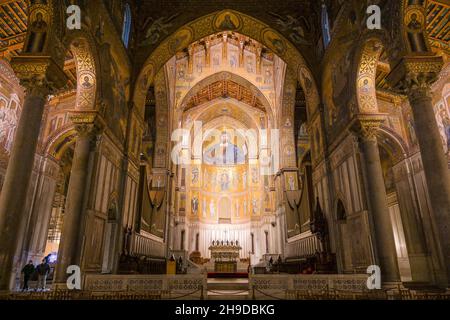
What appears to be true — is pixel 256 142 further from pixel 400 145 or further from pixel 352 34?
pixel 352 34

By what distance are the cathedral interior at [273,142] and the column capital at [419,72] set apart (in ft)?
0.10

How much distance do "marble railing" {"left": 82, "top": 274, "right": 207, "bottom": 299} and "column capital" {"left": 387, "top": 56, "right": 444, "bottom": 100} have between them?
22.7 feet

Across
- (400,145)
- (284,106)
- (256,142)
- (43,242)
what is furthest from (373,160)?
(256,142)

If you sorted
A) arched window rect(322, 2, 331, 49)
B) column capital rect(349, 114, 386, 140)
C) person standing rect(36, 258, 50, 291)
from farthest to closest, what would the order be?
person standing rect(36, 258, 50, 291), arched window rect(322, 2, 331, 49), column capital rect(349, 114, 386, 140)

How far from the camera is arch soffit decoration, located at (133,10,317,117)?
1344 centimetres

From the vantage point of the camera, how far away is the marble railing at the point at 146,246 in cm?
1217

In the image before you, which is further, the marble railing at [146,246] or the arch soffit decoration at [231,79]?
the arch soffit decoration at [231,79]

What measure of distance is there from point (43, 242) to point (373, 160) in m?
15.5

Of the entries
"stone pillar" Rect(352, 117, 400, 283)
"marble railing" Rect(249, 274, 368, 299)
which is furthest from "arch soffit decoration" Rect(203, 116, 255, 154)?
"marble railing" Rect(249, 274, 368, 299)

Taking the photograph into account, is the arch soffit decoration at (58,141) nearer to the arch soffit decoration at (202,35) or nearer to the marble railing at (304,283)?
the arch soffit decoration at (202,35)

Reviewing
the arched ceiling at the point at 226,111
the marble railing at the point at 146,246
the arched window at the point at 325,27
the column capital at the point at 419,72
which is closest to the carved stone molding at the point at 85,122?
the marble railing at the point at 146,246

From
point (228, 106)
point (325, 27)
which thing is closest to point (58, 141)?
point (325, 27)

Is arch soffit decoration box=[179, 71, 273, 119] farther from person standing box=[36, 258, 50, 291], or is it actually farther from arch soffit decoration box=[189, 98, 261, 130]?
person standing box=[36, 258, 50, 291]

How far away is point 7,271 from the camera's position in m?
5.47
